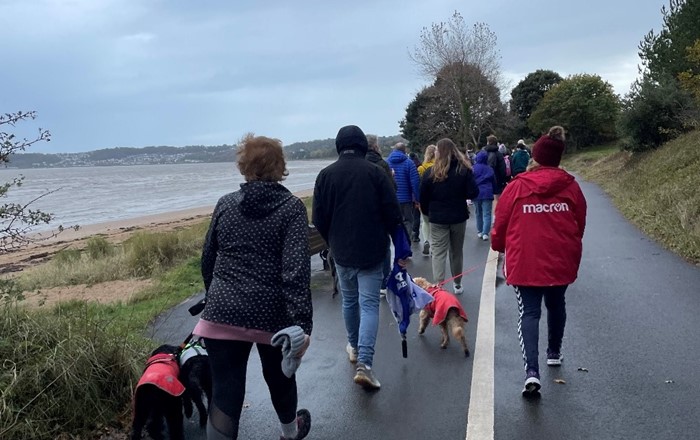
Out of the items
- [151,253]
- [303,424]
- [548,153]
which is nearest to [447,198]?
[548,153]

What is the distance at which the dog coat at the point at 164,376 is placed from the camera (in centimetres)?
386

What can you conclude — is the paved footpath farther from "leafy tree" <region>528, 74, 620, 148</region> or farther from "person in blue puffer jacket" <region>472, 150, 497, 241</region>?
"leafy tree" <region>528, 74, 620, 148</region>

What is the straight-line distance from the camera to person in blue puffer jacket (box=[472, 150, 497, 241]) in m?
12.1

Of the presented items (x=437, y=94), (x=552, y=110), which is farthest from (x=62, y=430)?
(x=552, y=110)

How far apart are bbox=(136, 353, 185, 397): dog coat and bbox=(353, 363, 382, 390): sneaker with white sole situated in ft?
4.65

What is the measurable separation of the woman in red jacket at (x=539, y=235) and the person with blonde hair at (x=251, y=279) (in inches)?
80.3

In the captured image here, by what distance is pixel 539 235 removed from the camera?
15.4 feet

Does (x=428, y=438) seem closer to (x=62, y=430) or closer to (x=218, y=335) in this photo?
(x=218, y=335)

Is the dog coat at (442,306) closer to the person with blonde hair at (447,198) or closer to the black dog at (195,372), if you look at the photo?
the person with blonde hair at (447,198)

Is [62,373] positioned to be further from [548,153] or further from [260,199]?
[548,153]

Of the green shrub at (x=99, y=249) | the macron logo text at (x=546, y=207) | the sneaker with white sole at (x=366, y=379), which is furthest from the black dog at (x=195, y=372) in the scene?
the green shrub at (x=99, y=249)

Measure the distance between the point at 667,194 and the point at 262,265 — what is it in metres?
11.8

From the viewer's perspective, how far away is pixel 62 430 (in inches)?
164

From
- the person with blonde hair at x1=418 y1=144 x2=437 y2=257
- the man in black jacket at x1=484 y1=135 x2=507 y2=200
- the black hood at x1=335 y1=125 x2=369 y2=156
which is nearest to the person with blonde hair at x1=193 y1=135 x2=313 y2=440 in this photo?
the black hood at x1=335 y1=125 x2=369 y2=156
